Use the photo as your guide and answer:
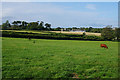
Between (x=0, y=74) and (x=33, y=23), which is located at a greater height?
(x=33, y=23)

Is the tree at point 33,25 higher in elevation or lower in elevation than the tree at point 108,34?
higher

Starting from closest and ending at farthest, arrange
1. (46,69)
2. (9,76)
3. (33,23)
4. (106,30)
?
(9,76), (46,69), (106,30), (33,23)

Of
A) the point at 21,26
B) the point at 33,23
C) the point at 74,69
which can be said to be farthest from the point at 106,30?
the point at 74,69

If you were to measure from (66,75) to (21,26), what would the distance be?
110 metres

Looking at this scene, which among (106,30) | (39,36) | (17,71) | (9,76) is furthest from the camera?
(106,30)

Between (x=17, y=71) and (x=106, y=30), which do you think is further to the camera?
(x=106, y=30)

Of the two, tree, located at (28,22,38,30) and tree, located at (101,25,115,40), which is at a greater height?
tree, located at (28,22,38,30)

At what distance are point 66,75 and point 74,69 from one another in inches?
39.6

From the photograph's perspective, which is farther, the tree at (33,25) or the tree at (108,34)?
the tree at (33,25)

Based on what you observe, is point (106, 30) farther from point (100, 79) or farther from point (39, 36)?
point (100, 79)

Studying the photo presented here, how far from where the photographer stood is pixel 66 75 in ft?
22.6

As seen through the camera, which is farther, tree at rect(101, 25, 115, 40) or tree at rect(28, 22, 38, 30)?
tree at rect(28, 22, 38, 30)

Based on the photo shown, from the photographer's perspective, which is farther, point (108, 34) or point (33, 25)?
Answer: point (33, 25)

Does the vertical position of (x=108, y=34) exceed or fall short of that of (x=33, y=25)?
it falls short
